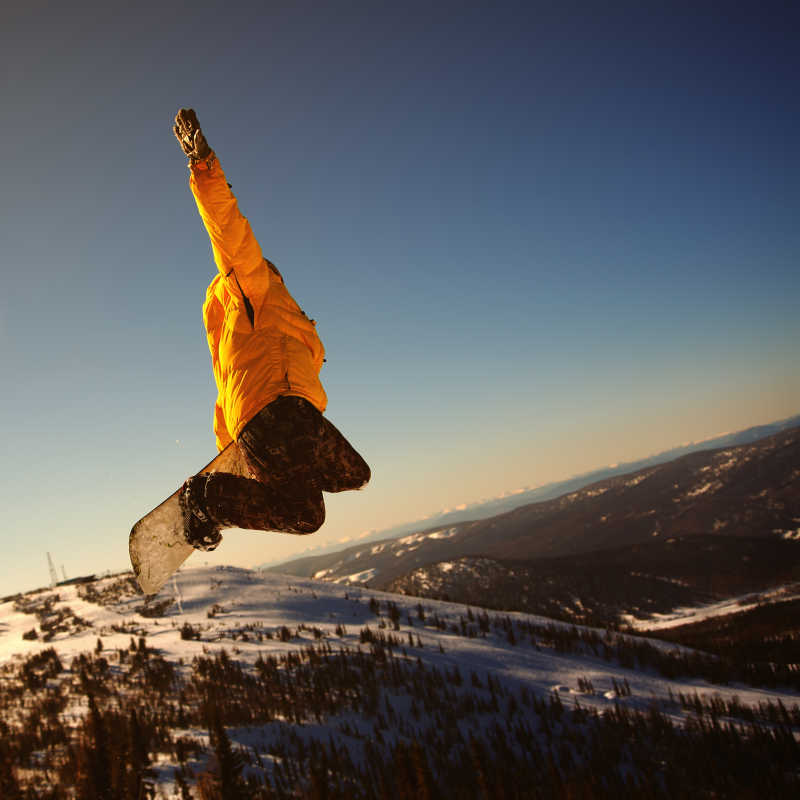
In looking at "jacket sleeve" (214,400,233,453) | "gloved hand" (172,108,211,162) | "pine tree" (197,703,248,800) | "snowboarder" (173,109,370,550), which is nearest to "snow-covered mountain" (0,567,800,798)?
"pine tree" (197,703,248,800)

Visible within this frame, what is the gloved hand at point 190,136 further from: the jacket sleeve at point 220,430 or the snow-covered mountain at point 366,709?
the snow-covered mountain at point 366,709

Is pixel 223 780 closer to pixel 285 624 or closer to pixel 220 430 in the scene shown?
pixel 220 430

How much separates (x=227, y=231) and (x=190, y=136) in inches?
23.7

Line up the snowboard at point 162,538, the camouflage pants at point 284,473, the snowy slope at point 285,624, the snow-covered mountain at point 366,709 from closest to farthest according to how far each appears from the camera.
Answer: the camouflage pants at point 284,473 < the snowboard at point 162,538 < the snow-covered mountain at point 366,709 < the snowy slope at point 285,624

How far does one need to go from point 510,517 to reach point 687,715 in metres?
104

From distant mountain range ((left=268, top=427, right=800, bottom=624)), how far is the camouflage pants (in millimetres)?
21101

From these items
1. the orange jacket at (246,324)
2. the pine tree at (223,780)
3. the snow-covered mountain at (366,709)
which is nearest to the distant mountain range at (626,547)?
the snow-covered mountain at (366,709)

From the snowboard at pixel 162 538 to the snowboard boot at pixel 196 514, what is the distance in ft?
0.51

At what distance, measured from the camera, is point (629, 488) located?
96062 millimetres

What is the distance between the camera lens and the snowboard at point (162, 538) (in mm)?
3449

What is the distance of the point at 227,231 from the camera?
2.94 metres

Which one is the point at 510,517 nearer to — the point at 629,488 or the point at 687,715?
the point at 629,488

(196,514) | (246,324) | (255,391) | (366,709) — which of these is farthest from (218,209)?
(366,709)

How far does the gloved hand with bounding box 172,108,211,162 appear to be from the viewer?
283 centimetres
